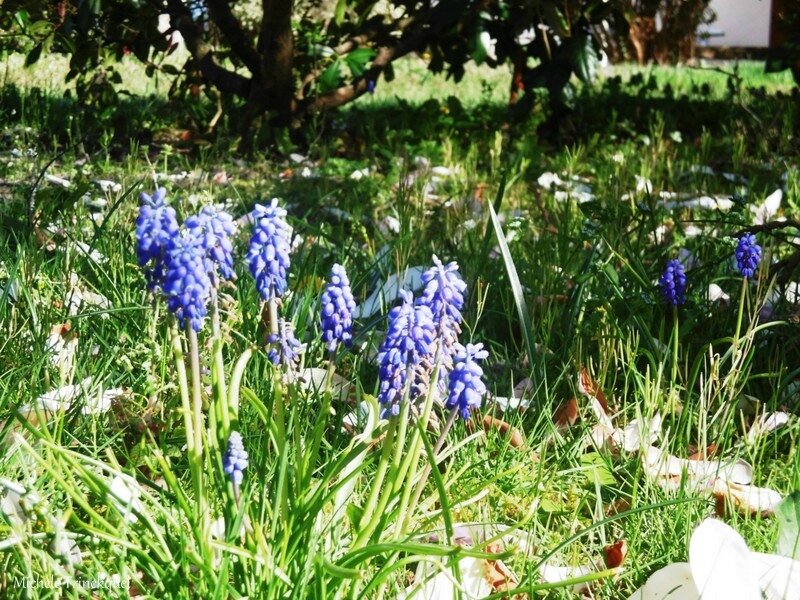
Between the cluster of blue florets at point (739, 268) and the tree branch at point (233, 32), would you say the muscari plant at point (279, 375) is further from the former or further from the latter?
the tree branch at point (233, 32)

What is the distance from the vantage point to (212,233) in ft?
4.45

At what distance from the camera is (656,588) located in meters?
1.54

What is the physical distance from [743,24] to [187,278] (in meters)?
16.0

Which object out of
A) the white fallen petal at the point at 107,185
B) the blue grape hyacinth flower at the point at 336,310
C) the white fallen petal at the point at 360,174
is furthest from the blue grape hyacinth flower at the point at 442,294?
the white fallen petal at the point at 360,174

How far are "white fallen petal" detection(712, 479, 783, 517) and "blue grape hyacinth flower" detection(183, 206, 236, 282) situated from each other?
933 millimetres

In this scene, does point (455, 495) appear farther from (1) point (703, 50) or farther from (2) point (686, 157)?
(1) point (703, 50)

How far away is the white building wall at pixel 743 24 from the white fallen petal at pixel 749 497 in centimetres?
1490

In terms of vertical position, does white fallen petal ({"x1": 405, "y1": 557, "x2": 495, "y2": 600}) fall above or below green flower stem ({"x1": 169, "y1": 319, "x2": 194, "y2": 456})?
below

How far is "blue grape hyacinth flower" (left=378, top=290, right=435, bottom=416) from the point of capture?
1390 millimetres

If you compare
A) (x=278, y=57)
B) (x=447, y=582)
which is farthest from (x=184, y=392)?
(x=278, y=57)

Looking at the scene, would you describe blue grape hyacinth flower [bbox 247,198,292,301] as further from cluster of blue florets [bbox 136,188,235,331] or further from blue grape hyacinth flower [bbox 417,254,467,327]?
blue grape hyacinth flower [bbox 417,254,467,327]

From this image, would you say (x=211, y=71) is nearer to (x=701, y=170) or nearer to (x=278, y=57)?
(x=278, y=57)

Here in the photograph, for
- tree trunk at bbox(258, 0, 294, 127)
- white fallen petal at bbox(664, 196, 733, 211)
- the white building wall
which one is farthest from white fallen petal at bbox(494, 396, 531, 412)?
the white building wall

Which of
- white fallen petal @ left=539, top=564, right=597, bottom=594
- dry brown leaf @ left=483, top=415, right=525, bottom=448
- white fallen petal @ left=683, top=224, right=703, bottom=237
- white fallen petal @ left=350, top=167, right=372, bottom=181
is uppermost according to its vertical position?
white fallen petal @ left=350, top=167, right=372, bottom=181
